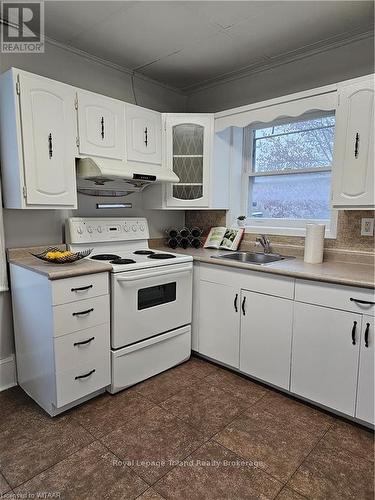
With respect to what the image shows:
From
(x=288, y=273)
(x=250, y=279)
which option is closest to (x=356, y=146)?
(x=288, y=273)

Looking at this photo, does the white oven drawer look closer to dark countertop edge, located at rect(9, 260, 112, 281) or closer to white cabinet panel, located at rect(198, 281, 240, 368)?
white cabinet panel, located at rect(198, 281, 240, 368)

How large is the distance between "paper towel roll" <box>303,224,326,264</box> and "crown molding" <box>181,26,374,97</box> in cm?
131

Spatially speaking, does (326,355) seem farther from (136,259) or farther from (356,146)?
(136,259)

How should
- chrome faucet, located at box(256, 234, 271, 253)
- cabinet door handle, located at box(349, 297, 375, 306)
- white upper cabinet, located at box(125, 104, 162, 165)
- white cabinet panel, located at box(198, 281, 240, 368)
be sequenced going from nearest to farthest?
cabinet door handle, located at box(349, 297, 375, 306)
white cabinet panel, located at box(198, 281, 240, 368)
white upper cabinet, located at box(125, 104, 162, 165)
chrome faucet, located at box(256, 234, 271, 253)

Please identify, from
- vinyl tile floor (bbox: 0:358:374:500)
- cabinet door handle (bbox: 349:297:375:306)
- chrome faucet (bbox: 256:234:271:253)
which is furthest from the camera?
chrome faucet (bbox: 256:234:271:253)

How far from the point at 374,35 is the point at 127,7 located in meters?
1.61

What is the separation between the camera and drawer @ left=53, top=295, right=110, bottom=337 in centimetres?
180

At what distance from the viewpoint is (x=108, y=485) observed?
Answer: 1.42 meters

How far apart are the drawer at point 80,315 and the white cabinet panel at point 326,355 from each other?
1219 mm

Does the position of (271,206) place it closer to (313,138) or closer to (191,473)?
(313,138)

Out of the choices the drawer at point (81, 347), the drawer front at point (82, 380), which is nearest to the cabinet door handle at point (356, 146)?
the drawer at point (81, 347)

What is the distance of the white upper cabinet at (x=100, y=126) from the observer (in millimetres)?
2188

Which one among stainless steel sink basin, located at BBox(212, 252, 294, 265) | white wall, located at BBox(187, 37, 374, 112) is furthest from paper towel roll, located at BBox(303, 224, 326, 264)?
white wall, located at BBox(187, 37, 374, 112)

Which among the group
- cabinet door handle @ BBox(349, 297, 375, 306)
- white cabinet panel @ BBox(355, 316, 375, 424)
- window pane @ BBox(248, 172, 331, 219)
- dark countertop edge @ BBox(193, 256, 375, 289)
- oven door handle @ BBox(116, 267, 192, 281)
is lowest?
white cabinet panel @ BBox(355, 316, 375, 424)
